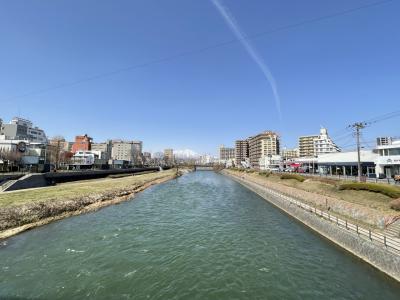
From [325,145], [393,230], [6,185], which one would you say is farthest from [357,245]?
[325,145]

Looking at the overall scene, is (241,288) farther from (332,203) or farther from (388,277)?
(332,203)

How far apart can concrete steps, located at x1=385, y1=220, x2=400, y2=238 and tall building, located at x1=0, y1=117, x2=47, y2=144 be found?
141 meters

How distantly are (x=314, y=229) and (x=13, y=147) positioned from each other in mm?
98982

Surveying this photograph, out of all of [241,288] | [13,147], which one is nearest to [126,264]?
[241,288]

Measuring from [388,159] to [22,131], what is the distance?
166 m

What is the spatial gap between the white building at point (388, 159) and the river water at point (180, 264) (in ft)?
116

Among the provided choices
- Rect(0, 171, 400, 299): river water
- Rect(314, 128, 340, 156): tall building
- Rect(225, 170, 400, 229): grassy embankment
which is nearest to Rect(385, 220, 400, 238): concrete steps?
Rect(225, 170, 400, 229): grassy embankment

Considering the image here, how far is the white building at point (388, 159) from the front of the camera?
50.0 m

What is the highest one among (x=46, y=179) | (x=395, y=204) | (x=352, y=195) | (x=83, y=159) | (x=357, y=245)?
(x=83, y=159)

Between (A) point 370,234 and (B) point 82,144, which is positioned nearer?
(A) point 370,234

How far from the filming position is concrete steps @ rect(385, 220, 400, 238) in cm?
1894

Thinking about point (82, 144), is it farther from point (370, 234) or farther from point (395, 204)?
point (370, 234)

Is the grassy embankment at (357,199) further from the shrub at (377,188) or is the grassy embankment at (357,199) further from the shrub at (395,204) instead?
the shrub at (395,204)

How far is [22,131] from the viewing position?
14012cm
